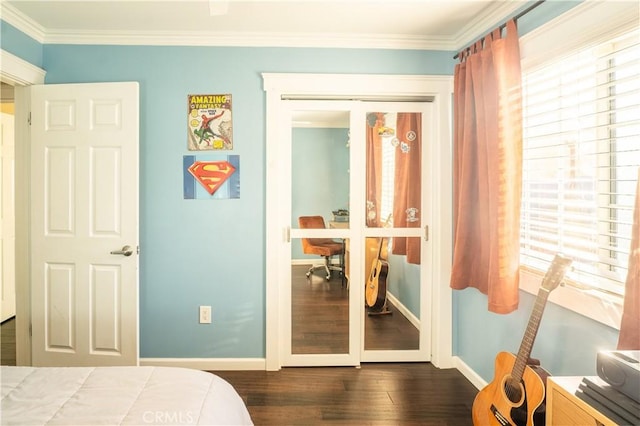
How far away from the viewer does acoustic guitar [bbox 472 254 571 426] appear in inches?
60.5

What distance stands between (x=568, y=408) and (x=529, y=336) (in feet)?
1.30

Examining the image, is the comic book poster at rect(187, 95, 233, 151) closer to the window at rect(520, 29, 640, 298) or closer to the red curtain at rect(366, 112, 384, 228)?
the red curtain at rect(366, 112, 384, 228)

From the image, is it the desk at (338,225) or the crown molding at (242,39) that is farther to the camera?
the desk at (338,225)

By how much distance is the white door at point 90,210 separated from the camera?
256cm

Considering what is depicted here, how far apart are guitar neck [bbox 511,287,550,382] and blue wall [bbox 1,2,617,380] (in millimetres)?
1026

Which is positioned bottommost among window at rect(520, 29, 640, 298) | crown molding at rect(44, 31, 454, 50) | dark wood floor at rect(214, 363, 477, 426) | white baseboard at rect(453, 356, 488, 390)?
dark wood floor at rect(214, 363, 477, 426)

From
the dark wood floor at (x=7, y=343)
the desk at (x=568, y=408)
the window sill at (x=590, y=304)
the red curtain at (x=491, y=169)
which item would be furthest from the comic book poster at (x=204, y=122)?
the desk at (x=568, y=408)

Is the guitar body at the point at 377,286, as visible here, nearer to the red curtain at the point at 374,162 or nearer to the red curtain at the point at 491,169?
the red curtain at the point at 374,162

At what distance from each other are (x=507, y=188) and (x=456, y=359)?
151 centimetres

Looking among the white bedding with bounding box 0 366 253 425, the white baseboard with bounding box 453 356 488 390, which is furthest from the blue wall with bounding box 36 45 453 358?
the white baseboard with bounding box 453 356 488 390

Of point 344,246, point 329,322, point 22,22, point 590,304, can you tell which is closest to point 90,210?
point 22,22

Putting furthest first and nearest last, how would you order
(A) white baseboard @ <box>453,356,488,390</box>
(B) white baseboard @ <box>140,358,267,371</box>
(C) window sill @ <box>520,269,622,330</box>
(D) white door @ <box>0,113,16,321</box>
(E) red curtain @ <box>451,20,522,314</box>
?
(D) white door @ <box>0,113,16,321</box> < (B) white baseboard @ <box>140,358,267,371</box> < (A) white baseboard @ <box>453,356,488,390</box> < (E) red curtain @ <box>451,20,522,314</box> < (C) window sill @ <box>520,269,622,330</box>

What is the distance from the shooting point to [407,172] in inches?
113

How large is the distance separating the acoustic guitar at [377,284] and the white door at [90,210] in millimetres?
1720
